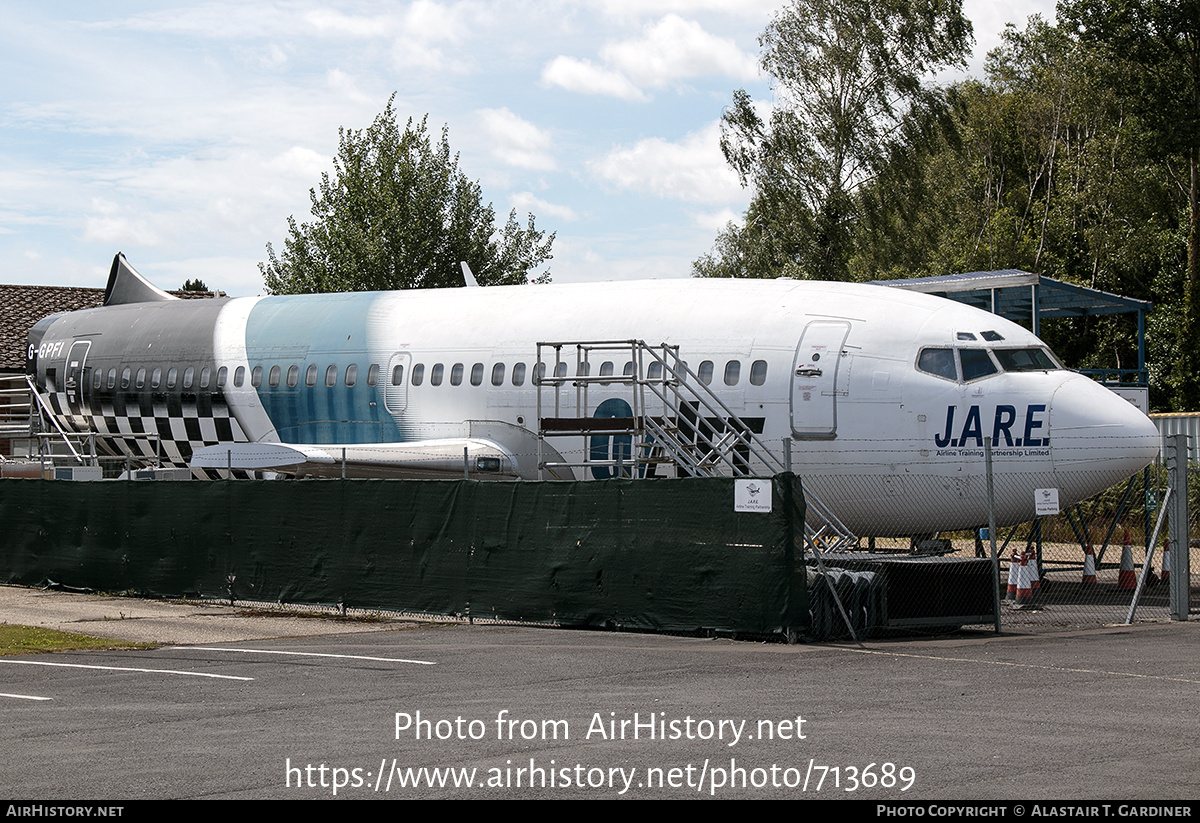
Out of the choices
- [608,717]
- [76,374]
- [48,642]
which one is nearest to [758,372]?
[48,642]

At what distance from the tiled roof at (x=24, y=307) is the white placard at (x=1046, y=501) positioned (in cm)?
3877

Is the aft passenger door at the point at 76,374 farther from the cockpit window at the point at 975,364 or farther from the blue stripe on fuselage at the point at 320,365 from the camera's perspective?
the cockpit window at the point at 975,364

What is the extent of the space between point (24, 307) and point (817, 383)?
42.1 m

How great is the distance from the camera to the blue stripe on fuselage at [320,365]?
949 inches

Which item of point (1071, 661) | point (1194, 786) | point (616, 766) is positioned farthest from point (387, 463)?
point (1194, 786)

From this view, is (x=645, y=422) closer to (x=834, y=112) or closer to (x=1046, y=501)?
(x=1046, y=501)

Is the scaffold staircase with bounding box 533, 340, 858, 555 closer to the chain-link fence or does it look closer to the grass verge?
the chain-link fence

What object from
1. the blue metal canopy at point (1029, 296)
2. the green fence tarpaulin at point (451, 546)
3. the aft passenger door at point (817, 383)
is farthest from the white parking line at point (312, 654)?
the blue metal canopy at point (1029, 296)

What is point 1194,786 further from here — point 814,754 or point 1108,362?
point 1108,362

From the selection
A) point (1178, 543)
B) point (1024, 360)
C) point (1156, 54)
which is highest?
point (1156, 54)

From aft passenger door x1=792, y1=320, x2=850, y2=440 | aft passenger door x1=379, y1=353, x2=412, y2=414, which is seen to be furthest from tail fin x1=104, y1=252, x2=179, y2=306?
aft passenger door x1=792, y1=320, x2=850, y2=440

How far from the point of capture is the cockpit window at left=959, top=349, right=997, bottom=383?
61.3 feet

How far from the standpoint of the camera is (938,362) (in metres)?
18.8

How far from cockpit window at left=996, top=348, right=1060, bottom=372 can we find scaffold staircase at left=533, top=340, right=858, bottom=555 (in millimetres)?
3150
